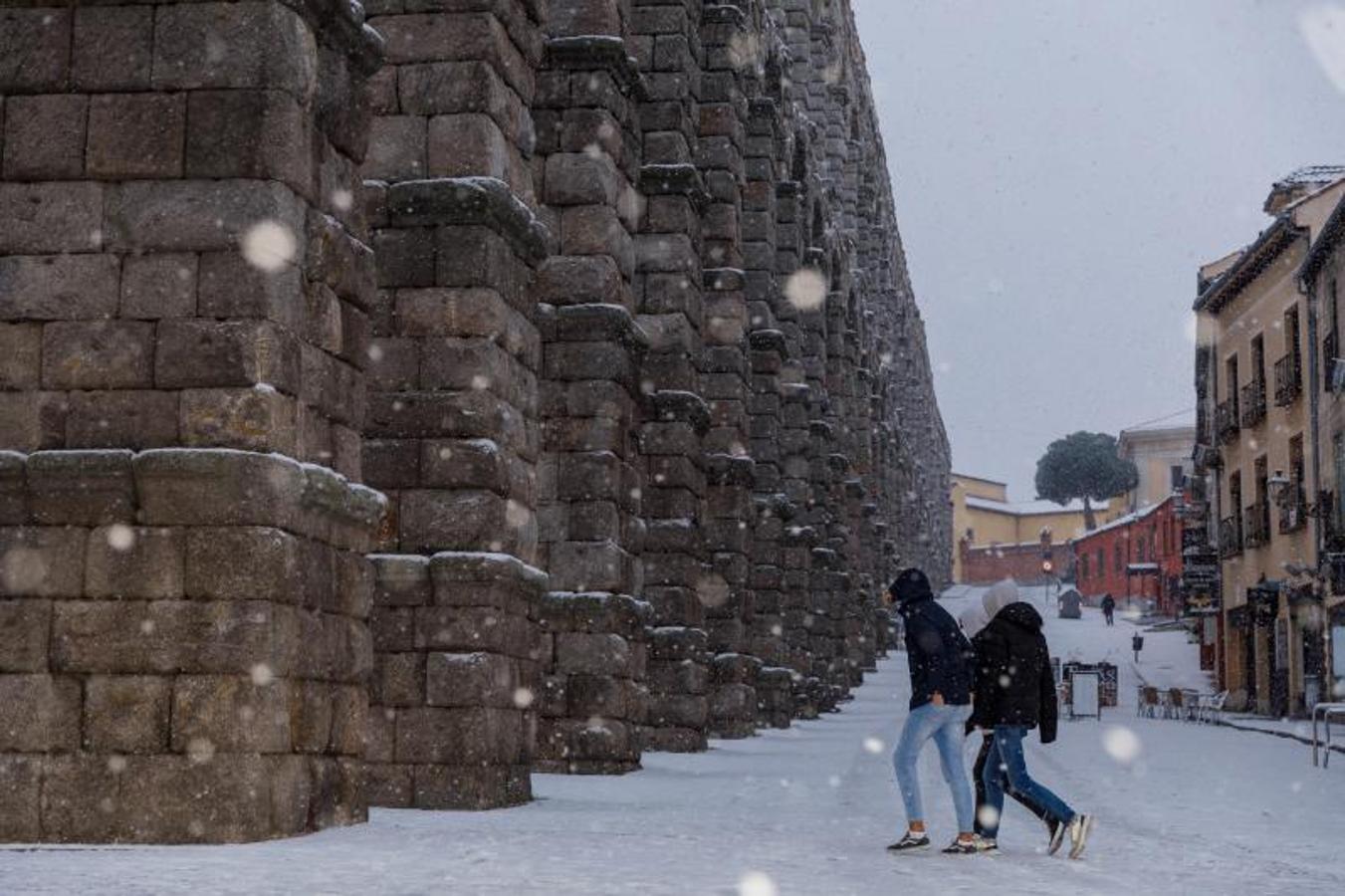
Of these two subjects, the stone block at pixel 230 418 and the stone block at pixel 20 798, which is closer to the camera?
the stone block at pixel 20 798

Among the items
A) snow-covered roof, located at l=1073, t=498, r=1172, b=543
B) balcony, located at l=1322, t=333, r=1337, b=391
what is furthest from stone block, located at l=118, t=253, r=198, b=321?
snow-covered roof, located at l=1073, t=498, r=1172, b=543

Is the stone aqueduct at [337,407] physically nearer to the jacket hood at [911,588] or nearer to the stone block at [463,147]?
the stone block at [463,147]

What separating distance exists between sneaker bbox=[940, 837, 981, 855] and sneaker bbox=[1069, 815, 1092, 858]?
0.48m

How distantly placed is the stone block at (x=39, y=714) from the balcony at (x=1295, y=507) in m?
27.6

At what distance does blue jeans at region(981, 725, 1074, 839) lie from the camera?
28.2 feet

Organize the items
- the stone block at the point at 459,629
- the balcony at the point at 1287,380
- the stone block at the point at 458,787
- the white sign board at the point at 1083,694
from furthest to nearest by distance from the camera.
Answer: the balcony at the point at 1287,380
the white sign board at the point at 1083,694
the stone block at the point at 459,629
the stone block at the point at 458,787

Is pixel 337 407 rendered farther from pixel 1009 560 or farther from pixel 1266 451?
pixel 1009 560

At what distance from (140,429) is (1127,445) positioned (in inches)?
3412

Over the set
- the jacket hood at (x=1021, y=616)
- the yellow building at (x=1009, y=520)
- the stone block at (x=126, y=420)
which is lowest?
the jacket hood at (x=1021, y=616)

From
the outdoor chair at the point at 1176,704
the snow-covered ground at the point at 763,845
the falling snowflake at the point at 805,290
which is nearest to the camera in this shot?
the snow-covered ground at the point at 763,845

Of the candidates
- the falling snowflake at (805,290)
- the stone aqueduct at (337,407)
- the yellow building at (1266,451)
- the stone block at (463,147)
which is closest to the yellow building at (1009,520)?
the yellow building at (1266,451)

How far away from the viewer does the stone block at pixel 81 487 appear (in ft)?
25.5

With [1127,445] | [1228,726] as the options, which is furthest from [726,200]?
[1127,445]

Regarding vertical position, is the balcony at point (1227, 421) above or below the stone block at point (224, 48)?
above
